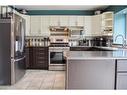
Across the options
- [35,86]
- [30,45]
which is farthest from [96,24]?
[35,86]

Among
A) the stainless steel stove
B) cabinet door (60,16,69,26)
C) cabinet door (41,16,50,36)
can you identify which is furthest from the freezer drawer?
cabinet door (41,16,50,36)

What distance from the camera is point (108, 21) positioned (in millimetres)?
6727

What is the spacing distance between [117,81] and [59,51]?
4.15 meters

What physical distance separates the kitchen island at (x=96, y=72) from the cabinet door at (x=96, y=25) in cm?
404

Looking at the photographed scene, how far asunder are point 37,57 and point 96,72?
14.3 ft

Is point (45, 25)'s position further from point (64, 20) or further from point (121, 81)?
point (121, 81)

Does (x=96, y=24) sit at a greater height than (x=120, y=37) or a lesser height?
greater

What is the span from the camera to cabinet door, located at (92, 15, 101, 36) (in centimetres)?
718

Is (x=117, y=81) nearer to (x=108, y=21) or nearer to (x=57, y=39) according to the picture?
(x=108, y=21)

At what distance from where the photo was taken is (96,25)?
7359mm

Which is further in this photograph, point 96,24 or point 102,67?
point 96,24

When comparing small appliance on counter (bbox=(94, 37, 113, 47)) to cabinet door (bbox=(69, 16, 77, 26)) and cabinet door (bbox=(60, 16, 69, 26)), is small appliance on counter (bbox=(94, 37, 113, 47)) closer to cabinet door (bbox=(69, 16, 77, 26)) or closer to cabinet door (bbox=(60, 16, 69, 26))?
cabinet door (bbox=(69, 16, 77, 26))

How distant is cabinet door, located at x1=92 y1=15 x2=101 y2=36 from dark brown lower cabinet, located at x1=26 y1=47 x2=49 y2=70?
1937 mm
